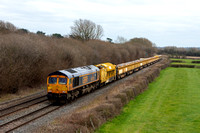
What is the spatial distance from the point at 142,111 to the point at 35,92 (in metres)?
16.0

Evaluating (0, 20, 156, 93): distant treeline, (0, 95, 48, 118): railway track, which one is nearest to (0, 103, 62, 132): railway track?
(0, 95, 48, 118): railway track

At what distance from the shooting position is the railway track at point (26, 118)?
15.5 metres

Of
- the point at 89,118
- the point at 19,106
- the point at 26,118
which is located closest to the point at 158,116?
the point at 89,118

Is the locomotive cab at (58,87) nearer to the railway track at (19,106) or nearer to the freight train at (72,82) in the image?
the freight train at (72,82)

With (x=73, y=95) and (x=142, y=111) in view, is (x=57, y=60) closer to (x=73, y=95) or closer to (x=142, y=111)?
(x=73, y=95)

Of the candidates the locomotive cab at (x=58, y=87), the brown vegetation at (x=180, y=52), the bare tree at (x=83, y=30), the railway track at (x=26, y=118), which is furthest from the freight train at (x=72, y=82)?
the brown vegetation at (x=180, y=52)

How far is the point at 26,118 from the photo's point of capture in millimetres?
17688

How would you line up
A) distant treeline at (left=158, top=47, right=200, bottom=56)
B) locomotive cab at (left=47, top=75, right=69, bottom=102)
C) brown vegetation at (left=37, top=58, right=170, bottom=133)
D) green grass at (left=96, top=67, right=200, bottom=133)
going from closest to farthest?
brown vegetation at (left=37, top=58, right=170, bottom=133) < green grass at (left=96, top=67, right=200, bottom=133) < locomotive cab at (left=47, top=75, right=69, bottom=102) < distant treeline at (left=158, top=47, right=200, bottom=56)

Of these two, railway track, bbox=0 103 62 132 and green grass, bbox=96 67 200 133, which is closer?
green grass, bbox=96 67 200 133

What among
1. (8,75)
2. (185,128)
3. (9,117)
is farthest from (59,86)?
(185,128)

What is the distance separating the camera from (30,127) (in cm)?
1566

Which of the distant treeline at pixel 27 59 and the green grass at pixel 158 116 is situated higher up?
the distant treeline at pixel 27 59

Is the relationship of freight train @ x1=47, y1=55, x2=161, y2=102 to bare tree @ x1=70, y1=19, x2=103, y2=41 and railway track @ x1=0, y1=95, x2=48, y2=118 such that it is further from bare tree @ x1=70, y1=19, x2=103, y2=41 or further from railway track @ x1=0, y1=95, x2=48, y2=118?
bare tree @ x1=70, y1=19, x2=103, y2=41

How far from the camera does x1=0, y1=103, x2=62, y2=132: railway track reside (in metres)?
15.5
